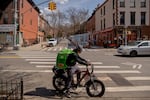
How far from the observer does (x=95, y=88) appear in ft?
33.5

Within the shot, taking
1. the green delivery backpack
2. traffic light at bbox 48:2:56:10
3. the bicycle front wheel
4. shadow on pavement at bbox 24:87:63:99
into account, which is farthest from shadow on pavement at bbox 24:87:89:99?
traffic light at bbox 48:2:56:10

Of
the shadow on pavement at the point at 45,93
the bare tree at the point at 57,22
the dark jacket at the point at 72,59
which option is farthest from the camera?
the bare tree at the point at 57,22

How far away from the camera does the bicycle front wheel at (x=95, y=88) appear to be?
10.2 metres

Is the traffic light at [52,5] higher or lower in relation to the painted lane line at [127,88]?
higher

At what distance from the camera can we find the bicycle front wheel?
401 inches

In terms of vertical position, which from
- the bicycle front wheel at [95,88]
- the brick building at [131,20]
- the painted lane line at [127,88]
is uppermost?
the brick building at [131,20]

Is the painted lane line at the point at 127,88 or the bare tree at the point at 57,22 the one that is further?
the bare tree at the point at 57,22

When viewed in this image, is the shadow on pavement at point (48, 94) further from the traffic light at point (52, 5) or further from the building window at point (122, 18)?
the building window at point (122, 18)

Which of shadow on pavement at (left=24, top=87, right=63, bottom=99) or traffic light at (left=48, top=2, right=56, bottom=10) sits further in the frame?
traffic light at (left=48, top=2, right=56, bottom=10)

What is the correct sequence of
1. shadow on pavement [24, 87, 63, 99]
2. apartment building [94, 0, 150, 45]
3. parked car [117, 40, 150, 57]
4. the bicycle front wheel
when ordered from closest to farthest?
the bicycle front wheel < shadow on pavement [24, 87, 63, 99] < parked car [117, 40, 150, 57] < apartment building [94, 0, 150, 45]

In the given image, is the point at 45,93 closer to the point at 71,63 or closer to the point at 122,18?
the point at 71,63

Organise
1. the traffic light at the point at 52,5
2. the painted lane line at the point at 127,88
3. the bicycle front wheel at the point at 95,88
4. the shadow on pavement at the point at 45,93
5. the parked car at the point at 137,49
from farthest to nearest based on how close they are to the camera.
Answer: the traffic light at the point at 52,5
the parked car at the point at 137,49
the painted lane line at the point at 127,88
the shadow on pavement at the point at 45,93
the bicycle front wheel at the point at 95,88

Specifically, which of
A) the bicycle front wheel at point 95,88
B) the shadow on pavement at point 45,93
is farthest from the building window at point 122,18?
the bicycle front wheel at point 95,88

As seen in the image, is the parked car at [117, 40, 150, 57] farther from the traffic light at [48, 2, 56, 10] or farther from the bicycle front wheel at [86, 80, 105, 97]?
the bicycle front wheel at [86, 80, 105, 97]
